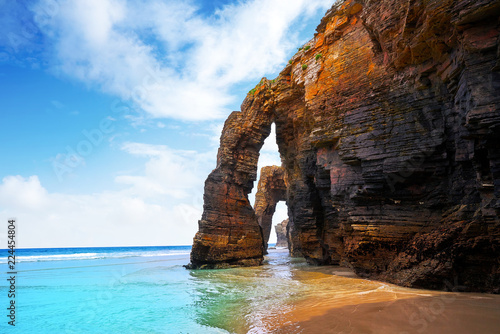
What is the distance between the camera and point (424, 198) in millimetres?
10086

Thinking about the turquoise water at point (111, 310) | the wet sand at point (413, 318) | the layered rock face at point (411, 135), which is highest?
Answer: the layered rock face at point (411, 135)

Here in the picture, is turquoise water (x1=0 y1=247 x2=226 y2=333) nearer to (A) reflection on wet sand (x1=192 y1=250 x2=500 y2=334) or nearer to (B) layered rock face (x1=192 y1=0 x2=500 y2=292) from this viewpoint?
(A) reflection on wet sand (x1=192 y1=250 x2=500 y2=334)

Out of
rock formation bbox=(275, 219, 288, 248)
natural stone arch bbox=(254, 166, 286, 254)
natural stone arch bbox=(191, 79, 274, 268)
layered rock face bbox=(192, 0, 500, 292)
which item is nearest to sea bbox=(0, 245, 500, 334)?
layered rock face bbox=(192, 0, 500, 292)

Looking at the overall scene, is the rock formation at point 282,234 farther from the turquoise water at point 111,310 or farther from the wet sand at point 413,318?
the wet sand at point 413,318

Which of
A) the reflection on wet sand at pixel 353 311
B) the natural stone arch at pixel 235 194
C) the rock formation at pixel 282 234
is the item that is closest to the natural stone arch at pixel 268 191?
the natural stone arch at pixel 235 194

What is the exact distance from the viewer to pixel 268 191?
4294cm

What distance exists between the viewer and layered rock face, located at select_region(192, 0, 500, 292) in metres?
7.54

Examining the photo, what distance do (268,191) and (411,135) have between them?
33280 mm

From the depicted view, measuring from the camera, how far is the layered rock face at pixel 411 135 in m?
7.54

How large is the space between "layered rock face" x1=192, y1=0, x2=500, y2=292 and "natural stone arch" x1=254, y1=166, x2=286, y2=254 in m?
24.1

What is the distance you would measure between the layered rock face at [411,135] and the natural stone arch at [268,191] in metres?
24.1

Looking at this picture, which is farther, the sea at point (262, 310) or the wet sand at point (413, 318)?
the sea at point (262, 310)

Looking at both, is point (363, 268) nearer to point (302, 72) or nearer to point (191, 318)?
point (191, 318)

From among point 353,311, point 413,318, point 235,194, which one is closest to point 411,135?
point 413,318
